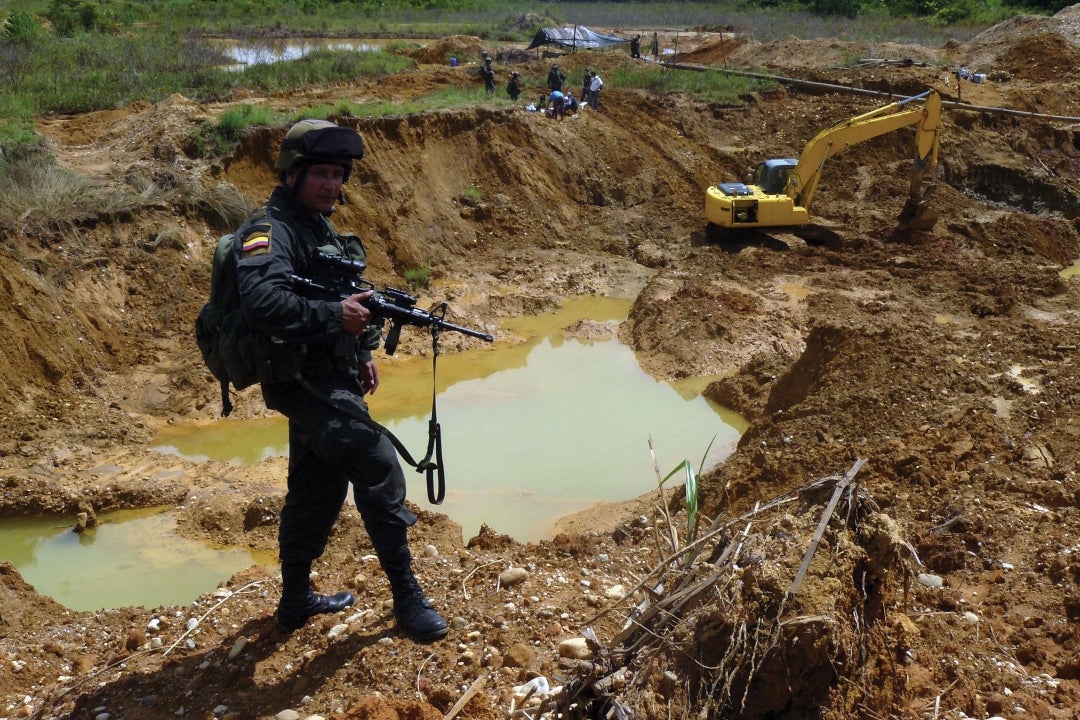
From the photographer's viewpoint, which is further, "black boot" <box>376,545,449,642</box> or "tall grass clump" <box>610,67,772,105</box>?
"tall grass clump" <box>610,67,772,105</box>

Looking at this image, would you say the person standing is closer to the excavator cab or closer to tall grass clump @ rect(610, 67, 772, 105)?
the excavator cab

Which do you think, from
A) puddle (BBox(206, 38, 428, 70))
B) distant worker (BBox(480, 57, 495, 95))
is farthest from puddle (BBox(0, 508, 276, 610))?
puddle (BBox(206, 38, 428, 70))

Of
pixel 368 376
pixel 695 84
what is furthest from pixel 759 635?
pixel 695 84

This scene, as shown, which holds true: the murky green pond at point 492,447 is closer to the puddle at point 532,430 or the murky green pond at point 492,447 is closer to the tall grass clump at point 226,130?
the puddle at point 532,430

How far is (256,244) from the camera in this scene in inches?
144

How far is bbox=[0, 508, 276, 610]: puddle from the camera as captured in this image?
6516 millimetres

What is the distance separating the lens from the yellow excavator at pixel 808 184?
47.0ft

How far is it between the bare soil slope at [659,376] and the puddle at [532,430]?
42 centimetres

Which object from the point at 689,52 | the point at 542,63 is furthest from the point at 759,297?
the point at 689,52

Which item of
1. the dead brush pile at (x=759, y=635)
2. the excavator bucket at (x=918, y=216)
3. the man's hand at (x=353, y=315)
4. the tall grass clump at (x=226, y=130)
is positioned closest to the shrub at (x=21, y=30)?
the tall grass clump at (x=226, y=130)

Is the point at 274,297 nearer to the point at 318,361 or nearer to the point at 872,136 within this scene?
the point at 318,361

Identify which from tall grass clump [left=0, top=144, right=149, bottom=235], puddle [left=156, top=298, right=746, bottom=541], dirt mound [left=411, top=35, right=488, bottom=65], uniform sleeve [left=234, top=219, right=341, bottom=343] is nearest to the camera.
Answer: uniform sleeve [left=234, top=219, right=341, bottom=343]

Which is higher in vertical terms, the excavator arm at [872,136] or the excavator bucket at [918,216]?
the excavator arm at [872,136]

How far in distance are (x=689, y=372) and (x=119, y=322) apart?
6408 millimetres
